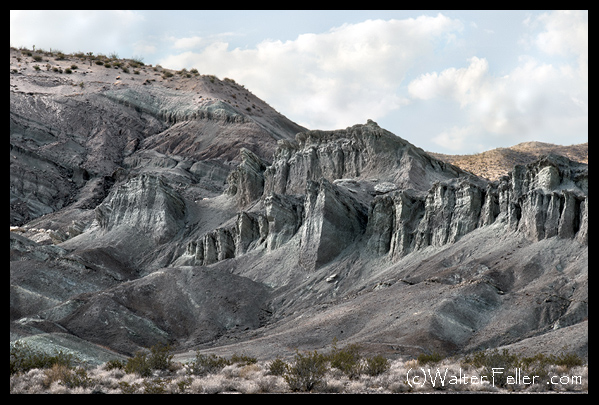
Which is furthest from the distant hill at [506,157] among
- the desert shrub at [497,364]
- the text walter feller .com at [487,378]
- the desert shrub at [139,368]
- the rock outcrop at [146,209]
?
the desert shrub at [139,368]

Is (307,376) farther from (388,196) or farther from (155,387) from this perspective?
(388,196)

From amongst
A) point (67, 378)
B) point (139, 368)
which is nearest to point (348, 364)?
point (139, 368)

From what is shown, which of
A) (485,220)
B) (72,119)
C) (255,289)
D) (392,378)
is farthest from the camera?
(72,119)

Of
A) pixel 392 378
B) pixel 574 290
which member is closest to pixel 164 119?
pixel 574 290

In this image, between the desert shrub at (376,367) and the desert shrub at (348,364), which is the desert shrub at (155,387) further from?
the desert shrub at (376,367)

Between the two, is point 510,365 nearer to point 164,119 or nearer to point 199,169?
point 199,169

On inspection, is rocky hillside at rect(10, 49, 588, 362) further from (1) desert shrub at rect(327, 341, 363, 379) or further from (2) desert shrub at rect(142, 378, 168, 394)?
(2) desert shrub at rect(142, 378, 168, 394)

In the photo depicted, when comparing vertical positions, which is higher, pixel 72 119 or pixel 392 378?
pixel 72 119
